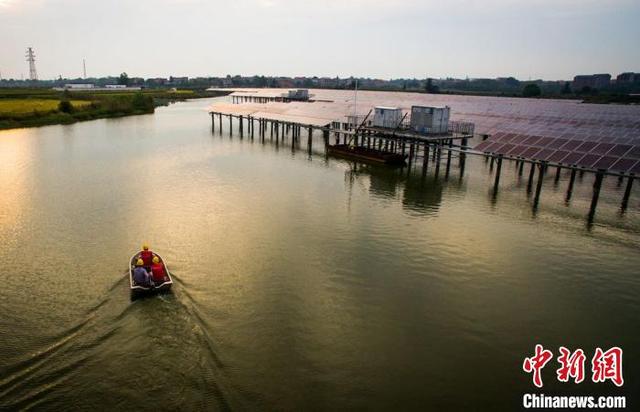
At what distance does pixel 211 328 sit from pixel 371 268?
8.30 metres

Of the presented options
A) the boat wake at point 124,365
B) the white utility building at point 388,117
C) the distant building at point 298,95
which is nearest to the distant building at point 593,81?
the distant building at point 298,95

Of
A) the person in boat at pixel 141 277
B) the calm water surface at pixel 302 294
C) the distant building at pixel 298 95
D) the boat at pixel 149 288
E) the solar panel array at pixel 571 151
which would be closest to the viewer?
the calm water surface at pixel 302 294

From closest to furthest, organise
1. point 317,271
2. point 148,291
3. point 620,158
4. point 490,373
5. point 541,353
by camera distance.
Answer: point 490,373
point 541,353
point 148,291
point 317,271
point 620,158

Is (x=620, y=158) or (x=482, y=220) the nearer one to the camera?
(x=482, y=220)

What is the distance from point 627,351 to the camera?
14.5 m

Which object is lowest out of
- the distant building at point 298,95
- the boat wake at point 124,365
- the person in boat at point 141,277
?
the boat wake at point 124,365

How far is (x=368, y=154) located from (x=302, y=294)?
3081cm

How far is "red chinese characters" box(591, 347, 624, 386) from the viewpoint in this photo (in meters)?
13.2

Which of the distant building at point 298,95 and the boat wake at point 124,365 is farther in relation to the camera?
the distant building at point 298,95

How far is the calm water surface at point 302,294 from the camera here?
12469mm

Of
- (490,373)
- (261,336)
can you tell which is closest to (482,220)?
(490,373)

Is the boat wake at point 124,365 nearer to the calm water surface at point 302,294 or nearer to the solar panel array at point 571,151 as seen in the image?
the calm water surface at point 302,294

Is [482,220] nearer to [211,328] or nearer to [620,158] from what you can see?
[620,158]

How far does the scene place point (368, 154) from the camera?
4606cm
